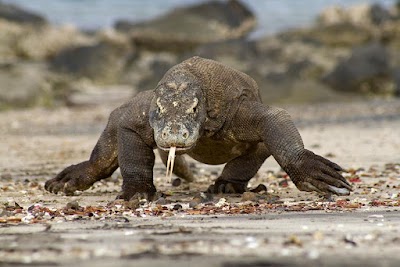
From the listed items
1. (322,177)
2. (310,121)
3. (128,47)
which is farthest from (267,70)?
(322,177)

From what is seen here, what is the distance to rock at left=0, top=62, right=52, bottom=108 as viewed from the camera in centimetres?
2336

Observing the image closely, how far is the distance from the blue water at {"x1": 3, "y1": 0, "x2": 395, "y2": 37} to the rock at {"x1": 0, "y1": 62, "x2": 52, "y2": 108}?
64.9 ft

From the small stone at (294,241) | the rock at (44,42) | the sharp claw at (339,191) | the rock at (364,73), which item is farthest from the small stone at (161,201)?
the rock at (44,42)

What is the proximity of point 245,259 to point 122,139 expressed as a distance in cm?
355

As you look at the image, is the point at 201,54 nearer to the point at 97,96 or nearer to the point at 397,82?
the point at 97,96

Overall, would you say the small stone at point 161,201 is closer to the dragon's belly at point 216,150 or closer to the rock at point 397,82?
the dragon's belly at point 216,150

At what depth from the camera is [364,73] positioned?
23531mm

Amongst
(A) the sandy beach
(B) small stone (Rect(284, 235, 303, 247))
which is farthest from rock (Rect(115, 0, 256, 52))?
(B) small stone (Rect(284, 235, 303, 247))

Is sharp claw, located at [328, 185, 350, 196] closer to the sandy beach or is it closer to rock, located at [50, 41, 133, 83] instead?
the sandy beach

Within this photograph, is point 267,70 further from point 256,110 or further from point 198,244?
point 198,244

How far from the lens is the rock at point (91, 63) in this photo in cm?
2861

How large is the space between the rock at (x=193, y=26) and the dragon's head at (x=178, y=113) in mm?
26832

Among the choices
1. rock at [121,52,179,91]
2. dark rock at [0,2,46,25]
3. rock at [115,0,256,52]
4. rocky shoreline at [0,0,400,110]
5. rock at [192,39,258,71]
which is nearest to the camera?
rocky shoreline at [0,0,400,110]

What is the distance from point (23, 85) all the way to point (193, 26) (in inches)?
502
